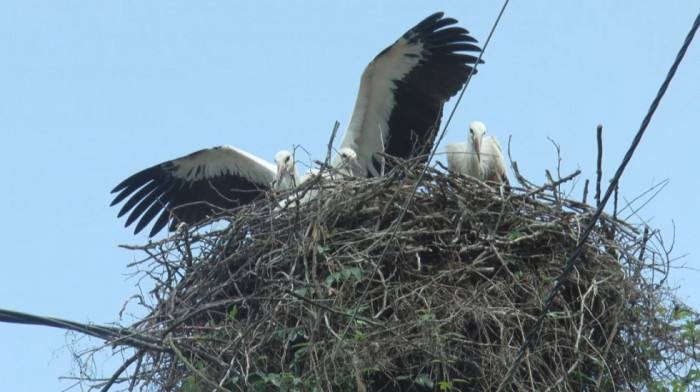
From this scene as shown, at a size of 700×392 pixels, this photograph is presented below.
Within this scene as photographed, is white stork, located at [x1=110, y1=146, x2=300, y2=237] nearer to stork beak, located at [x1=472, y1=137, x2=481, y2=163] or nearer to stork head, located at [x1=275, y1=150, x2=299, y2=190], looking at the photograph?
stork head, located at [x1=275, y1=150, x2=299, y2=190]

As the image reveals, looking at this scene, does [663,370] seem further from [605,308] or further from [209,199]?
[209,199]

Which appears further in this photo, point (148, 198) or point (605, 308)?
point (148, 198)

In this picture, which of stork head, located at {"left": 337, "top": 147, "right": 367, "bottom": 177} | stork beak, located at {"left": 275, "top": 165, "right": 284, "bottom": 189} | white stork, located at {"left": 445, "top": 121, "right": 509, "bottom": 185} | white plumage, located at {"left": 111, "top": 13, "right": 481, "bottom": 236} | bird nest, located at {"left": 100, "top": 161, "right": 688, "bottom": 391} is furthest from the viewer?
white plumage, located at {"left": 111, "top": 13, "right": 481, "bottom": 236}

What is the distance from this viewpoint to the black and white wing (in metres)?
9.60

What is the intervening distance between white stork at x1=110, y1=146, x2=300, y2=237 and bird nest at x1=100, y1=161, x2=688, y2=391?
213 cm

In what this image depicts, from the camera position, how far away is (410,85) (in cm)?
922

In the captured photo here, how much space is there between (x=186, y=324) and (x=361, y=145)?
303cm

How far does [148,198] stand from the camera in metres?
9.84

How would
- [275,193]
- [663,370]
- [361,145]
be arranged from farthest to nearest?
[361,145] < [275,193] < [663,370]

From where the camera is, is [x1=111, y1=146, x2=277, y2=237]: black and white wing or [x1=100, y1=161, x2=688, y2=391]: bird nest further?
[x1=111, y1=146, x2=277, y2=237]: black and white wing

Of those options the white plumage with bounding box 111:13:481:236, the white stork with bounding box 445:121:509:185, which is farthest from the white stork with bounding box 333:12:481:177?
the white stork with bounding box 445:121:509:185

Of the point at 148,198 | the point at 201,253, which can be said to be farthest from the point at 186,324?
the point at 148,198

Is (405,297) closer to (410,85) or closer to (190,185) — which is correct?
(410,85)

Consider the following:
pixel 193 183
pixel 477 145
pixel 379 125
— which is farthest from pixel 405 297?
pixel 193 183
